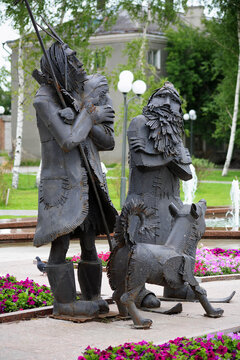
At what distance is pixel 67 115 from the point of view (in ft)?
19.4

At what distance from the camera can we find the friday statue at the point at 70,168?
5.95m

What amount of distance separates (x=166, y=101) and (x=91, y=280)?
5.92 ft

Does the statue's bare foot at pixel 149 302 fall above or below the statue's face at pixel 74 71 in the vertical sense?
below

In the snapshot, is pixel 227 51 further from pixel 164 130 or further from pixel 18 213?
pixel 164 130

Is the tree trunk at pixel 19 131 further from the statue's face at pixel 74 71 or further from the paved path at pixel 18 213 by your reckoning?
the statue's face at pixel 74 71

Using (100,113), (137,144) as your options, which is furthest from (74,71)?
(137,144)

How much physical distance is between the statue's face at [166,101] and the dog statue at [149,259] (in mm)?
995

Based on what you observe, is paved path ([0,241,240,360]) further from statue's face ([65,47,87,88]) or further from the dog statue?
statue's face ([65,47,87,88])

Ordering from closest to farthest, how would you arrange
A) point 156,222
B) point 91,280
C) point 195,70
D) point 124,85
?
point 91,280 → point 156,222 → point 124,85 → point 195,70

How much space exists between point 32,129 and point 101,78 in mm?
40255

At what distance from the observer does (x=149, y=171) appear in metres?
7.10

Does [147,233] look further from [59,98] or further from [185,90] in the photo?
[185,90]

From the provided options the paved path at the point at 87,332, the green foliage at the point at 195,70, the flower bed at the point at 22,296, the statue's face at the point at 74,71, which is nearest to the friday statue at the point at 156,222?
the paved path at the point at 87,332

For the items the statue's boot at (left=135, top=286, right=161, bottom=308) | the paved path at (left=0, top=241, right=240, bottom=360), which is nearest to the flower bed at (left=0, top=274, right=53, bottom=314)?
the paved path at (left=0, top=241, right=240, bottom=360)
